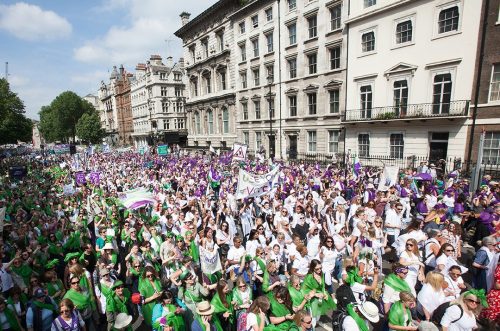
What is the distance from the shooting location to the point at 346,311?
3951mm

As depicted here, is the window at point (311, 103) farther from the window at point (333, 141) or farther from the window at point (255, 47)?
→ the window at point (255, 47)

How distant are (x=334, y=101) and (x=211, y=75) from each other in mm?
19714

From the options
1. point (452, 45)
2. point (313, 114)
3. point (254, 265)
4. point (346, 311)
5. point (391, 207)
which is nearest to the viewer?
point (346, 311)

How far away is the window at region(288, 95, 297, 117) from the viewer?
89.9 ft

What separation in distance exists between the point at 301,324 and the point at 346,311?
28.4 inches

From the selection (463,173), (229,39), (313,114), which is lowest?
(463,173)

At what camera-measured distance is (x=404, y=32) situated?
19.2 meters

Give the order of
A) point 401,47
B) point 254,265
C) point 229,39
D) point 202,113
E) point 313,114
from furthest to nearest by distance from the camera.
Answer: point 202,113 → point 229,39 → point 313,114 → point 401,47 → point 254,265

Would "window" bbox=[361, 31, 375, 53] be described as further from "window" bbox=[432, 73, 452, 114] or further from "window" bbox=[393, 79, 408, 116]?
"window" bbox=[432, 73, 452, 114]

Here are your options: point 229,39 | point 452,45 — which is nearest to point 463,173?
point 452,45

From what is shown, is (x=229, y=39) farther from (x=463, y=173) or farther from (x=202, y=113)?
(x=463, y=173)

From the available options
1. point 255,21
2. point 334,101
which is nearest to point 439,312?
point 334,101

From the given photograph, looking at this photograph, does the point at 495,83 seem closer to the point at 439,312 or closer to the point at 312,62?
the point at 312,62

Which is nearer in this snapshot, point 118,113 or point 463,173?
point 463,173
